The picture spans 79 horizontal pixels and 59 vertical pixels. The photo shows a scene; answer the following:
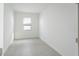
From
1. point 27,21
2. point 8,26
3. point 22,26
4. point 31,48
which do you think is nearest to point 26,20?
point 27,21

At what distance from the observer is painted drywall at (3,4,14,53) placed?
152 centimetres

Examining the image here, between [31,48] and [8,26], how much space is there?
0.62m

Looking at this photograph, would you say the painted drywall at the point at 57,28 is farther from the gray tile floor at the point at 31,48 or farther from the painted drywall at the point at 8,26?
the painted drywall at the point at 8,26

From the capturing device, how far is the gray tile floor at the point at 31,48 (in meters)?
1.69

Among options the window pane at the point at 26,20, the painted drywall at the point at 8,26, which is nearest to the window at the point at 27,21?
the window pane at the point at 26,20

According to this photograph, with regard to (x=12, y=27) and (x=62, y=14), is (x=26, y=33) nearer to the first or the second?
(x=12, y=27)

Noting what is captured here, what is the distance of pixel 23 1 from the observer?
1383mm

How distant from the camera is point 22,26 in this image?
1.75m

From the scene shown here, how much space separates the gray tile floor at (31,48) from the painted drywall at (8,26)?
0.36ft

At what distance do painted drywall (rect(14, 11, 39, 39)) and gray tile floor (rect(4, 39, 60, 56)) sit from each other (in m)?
0.11

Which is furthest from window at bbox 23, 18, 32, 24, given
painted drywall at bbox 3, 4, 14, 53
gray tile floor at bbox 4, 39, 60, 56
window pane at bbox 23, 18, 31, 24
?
gray tile floor at bbox 4, 39, 60, 56

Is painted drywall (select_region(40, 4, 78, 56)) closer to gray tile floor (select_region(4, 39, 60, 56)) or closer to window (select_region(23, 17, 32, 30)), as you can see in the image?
gray tile floor (select_region(4, 39, 60, 56))

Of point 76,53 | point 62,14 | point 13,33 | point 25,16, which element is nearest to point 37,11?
point 25,16

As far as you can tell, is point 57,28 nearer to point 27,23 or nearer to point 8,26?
point 27,23
